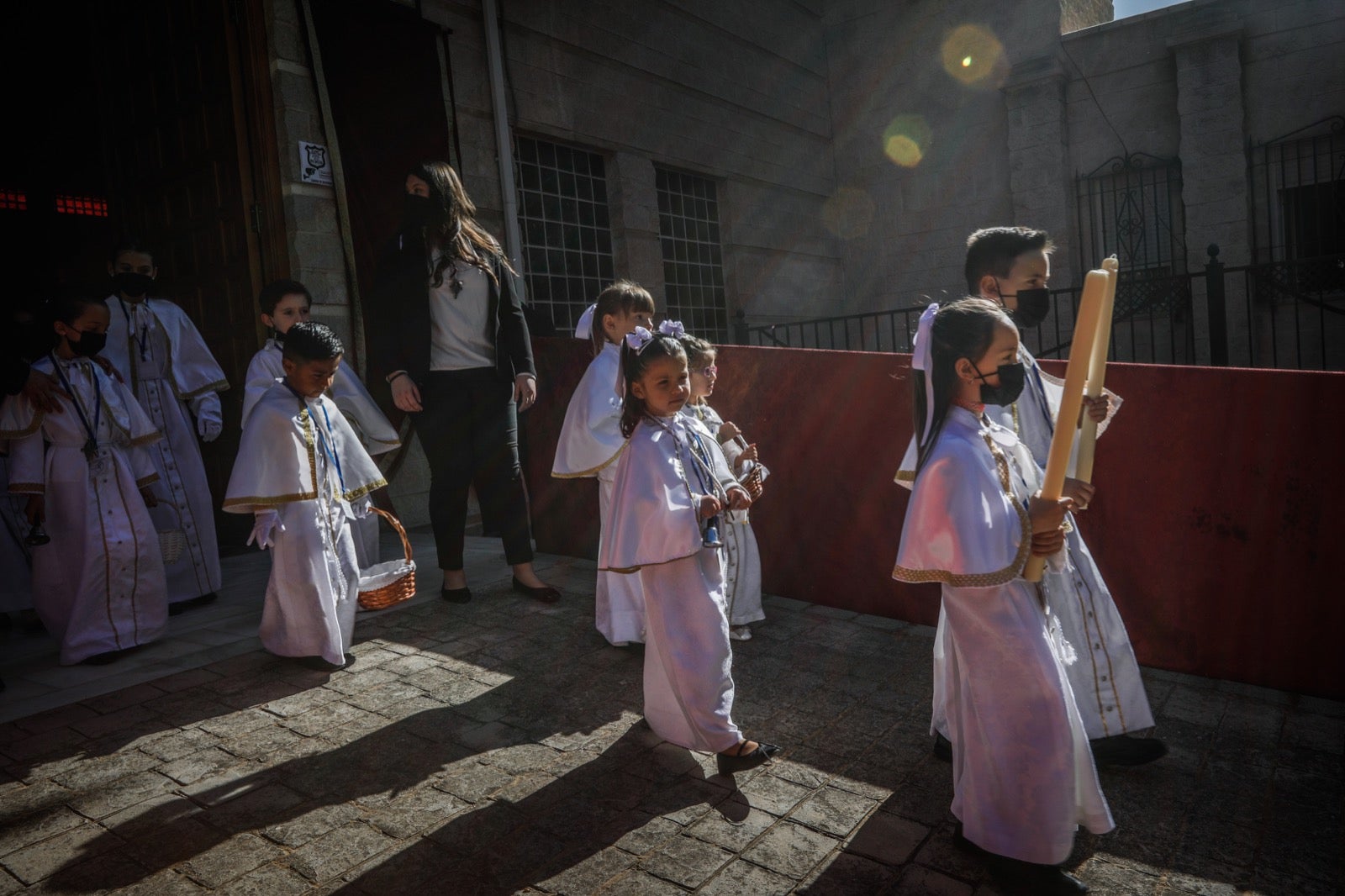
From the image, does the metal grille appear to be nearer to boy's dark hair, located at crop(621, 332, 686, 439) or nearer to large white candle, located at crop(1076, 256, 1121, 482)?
boy's dark hair, located at crop(621, 332, 686, 439)

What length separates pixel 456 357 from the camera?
17.2 ft

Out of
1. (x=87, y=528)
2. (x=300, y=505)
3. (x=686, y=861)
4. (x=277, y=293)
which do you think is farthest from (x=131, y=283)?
(x=686, y=861)

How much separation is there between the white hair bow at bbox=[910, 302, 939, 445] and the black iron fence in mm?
7889

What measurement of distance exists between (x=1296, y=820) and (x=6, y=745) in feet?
14.8

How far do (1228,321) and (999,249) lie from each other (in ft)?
34.0

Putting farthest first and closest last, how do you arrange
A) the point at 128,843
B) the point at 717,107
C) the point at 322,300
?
the point at 717,107 < the point at 322,300 < the point at 128,843

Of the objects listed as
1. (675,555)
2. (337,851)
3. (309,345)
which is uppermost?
(309,345)

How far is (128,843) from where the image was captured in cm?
280

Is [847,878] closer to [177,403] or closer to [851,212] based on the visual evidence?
[177,403]

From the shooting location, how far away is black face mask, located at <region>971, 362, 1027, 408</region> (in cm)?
262

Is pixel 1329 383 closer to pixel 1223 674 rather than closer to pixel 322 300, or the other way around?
pixel 1223 674

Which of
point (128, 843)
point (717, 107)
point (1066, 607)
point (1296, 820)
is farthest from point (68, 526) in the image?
point (717, 107)

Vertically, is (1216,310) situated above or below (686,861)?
above

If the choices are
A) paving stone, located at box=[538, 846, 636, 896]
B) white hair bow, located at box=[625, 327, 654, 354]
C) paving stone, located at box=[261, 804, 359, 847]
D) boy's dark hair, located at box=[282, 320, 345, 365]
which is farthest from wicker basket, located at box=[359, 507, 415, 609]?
paving stone, located at box=[538, 846, 636, 896]
